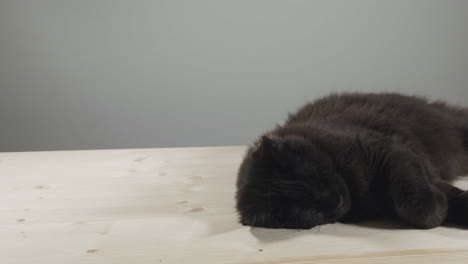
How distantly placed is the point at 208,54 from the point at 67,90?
0.87m

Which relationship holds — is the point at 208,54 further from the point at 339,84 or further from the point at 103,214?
the point at 103,214

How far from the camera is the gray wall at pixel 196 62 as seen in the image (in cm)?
268

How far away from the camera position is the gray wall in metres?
2.68

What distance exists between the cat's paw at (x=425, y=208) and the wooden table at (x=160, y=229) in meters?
0.03

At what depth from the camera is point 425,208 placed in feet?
3.62

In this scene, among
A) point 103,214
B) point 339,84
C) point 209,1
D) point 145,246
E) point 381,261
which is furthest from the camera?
point 339,84

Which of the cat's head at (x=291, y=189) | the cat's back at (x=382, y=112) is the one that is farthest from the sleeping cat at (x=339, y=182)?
the cat's back at (x=382, y=112)

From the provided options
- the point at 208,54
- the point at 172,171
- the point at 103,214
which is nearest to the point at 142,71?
the point at 208,54

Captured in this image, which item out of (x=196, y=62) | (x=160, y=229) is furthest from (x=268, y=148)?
(x=196, y=62)

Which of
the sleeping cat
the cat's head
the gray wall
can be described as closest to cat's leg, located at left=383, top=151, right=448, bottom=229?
the sleeping cat

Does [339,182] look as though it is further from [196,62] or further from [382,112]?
[196,62]

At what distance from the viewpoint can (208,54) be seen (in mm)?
2791

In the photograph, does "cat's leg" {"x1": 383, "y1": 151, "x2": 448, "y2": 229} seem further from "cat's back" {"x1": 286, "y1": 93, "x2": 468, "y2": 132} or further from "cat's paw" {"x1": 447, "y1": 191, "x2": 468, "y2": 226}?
"cat's back" {"x1": 286, "y1": 93, "x2": 468, "y2": 132}

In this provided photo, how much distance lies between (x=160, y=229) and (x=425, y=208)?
2.24 feet
